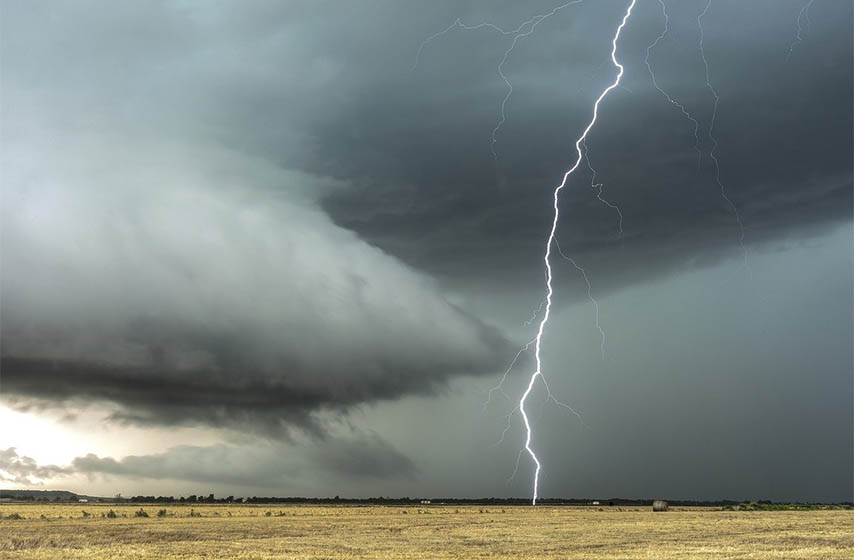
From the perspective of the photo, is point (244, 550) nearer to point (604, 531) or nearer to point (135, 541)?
point (135, 541)

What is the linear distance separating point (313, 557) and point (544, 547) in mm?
9843

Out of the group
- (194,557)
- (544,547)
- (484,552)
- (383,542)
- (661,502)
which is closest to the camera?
(194,557)

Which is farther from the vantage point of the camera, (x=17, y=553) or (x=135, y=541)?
(x=135, y=541)

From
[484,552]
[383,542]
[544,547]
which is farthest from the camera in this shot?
[383,542]

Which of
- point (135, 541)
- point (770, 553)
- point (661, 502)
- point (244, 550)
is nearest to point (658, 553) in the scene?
point (770, 553)

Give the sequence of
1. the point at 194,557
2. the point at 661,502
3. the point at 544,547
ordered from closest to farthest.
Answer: the point at 194,557
the point at 544,547
the point at 661,502

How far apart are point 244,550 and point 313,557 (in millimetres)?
4665

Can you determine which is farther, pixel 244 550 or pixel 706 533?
pixel 706 533

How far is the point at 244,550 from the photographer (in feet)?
97.4

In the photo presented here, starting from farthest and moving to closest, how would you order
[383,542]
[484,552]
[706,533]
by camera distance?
[706,533] < [383,542] < [484,552]

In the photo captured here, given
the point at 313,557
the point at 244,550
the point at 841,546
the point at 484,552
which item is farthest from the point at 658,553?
the point at 244,550

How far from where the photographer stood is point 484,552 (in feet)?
92.7

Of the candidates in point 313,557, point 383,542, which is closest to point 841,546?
point 383,542

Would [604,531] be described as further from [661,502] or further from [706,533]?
[661,502]
